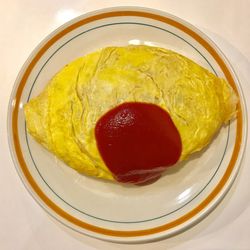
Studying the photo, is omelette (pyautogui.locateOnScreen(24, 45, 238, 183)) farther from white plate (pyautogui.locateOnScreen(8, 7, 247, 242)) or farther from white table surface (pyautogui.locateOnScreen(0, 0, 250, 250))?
white table surface (pyautogui.locateOnScreen(0, 0, 250, 250))

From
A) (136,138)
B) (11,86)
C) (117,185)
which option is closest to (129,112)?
(136,138)

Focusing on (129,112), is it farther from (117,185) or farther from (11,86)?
(11,86)

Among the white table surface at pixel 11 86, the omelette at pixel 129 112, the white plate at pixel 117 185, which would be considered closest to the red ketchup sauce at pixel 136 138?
the omelette at pixel 129 112

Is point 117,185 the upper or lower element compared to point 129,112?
lower

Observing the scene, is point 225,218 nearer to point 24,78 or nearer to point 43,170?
point 43,170

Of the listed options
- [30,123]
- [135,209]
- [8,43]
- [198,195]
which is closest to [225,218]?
[198,195]

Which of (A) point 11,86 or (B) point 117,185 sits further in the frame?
(A) point 11,86
